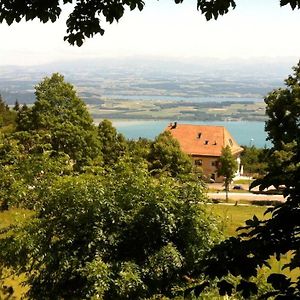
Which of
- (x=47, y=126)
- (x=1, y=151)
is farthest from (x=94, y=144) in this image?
(x=1, y=151)

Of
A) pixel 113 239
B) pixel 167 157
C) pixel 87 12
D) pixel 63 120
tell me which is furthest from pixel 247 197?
pixel 87 12

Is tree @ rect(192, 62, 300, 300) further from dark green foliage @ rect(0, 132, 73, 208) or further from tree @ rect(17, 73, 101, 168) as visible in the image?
tree @ rect(17, 73, 101, 168)

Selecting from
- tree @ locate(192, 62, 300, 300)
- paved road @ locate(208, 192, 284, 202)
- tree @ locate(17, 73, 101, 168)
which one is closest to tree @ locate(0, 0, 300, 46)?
tree @ locate(192, 62, 300, 300)

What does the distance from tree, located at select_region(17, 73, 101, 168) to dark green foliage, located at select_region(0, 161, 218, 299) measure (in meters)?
25.5

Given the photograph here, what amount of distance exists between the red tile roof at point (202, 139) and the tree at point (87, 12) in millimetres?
61301

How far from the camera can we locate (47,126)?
41.1 m

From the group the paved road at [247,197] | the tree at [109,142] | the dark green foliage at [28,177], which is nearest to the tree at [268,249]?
the dark green foliage at [28,177]

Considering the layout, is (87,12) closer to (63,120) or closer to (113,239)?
(113,239)

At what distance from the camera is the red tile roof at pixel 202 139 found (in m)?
67.3

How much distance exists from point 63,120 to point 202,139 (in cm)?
3074

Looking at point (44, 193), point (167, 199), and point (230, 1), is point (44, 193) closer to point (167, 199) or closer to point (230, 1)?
point (167, 199)

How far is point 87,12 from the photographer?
5.40 metres

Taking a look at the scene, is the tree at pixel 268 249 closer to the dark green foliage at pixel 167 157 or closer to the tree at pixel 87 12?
the tree at pixel 87 12

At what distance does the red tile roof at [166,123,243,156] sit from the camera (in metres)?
67.3
